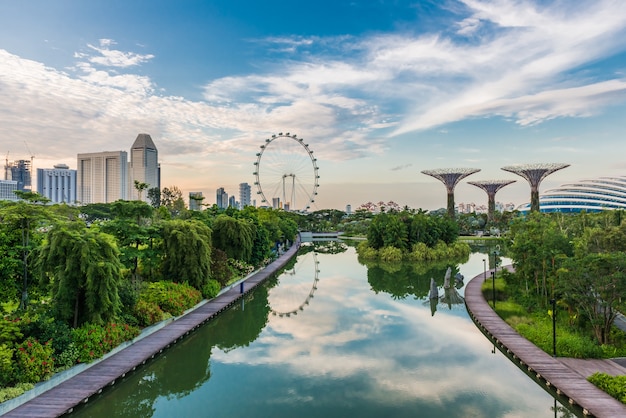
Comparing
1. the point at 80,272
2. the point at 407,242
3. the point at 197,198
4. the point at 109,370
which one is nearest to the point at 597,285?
the point at 109,370

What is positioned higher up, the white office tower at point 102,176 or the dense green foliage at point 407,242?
the white office tower at point 102,176

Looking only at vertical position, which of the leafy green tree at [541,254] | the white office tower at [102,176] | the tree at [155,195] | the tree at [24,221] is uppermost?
the white office tower at [102,176]

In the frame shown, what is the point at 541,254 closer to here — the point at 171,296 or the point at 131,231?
the point at 171,296

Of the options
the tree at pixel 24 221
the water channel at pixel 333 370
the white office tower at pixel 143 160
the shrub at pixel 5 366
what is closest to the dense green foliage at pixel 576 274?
the water channel at pixel 333 370

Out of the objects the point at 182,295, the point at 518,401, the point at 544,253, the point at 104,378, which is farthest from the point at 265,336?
the point at 544,253

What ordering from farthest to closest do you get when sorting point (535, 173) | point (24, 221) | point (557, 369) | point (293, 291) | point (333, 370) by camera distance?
point (535, 173)
point (293, 291)
point (24, 221)
point (333, 370)
point (557, 369)

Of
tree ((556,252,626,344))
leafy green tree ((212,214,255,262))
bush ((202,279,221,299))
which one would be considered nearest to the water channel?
bush ((202,279,221,299))

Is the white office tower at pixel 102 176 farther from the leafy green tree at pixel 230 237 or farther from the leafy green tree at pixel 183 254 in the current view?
the leafy green tree at pixel 183 254
